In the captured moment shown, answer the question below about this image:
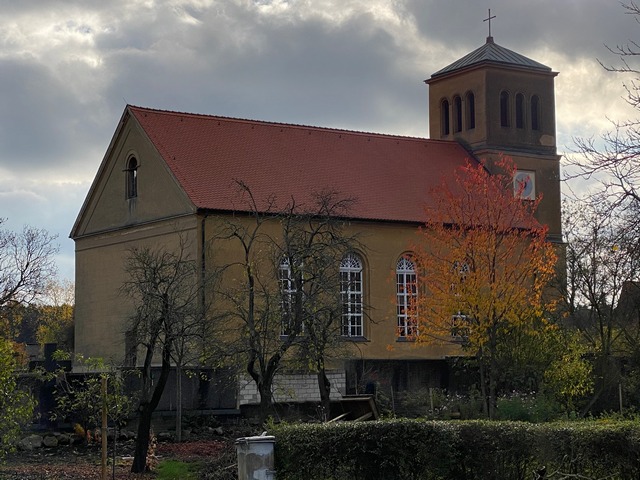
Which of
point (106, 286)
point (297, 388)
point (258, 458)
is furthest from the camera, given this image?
point (106, 286)

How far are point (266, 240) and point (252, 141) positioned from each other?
6.42 meters

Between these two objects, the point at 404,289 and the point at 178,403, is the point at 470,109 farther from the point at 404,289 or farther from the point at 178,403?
the point at 178,403

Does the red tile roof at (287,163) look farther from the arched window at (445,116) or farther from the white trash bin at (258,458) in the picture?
the white trash bin at (258,458)

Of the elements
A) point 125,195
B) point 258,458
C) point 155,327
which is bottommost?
point 258,458

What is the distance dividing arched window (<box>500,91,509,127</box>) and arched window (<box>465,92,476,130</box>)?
4.21 ft

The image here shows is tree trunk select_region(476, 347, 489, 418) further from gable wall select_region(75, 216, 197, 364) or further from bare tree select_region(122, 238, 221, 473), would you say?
gable wall select_region(75, 216, 197, 364)

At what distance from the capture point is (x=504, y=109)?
172 feet

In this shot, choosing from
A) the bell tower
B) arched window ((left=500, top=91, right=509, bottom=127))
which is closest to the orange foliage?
the bell tower

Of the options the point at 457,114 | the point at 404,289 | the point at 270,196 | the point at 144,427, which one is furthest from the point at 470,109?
the point at 144,427

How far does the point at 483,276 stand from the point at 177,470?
45.3 feet

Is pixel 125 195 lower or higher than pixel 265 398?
higher

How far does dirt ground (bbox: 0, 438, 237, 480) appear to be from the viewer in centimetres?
2197

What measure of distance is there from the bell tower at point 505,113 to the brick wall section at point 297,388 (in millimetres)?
14708

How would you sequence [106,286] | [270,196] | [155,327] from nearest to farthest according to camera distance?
1. [155,327]
2. [270,196]
3. [106,286]
